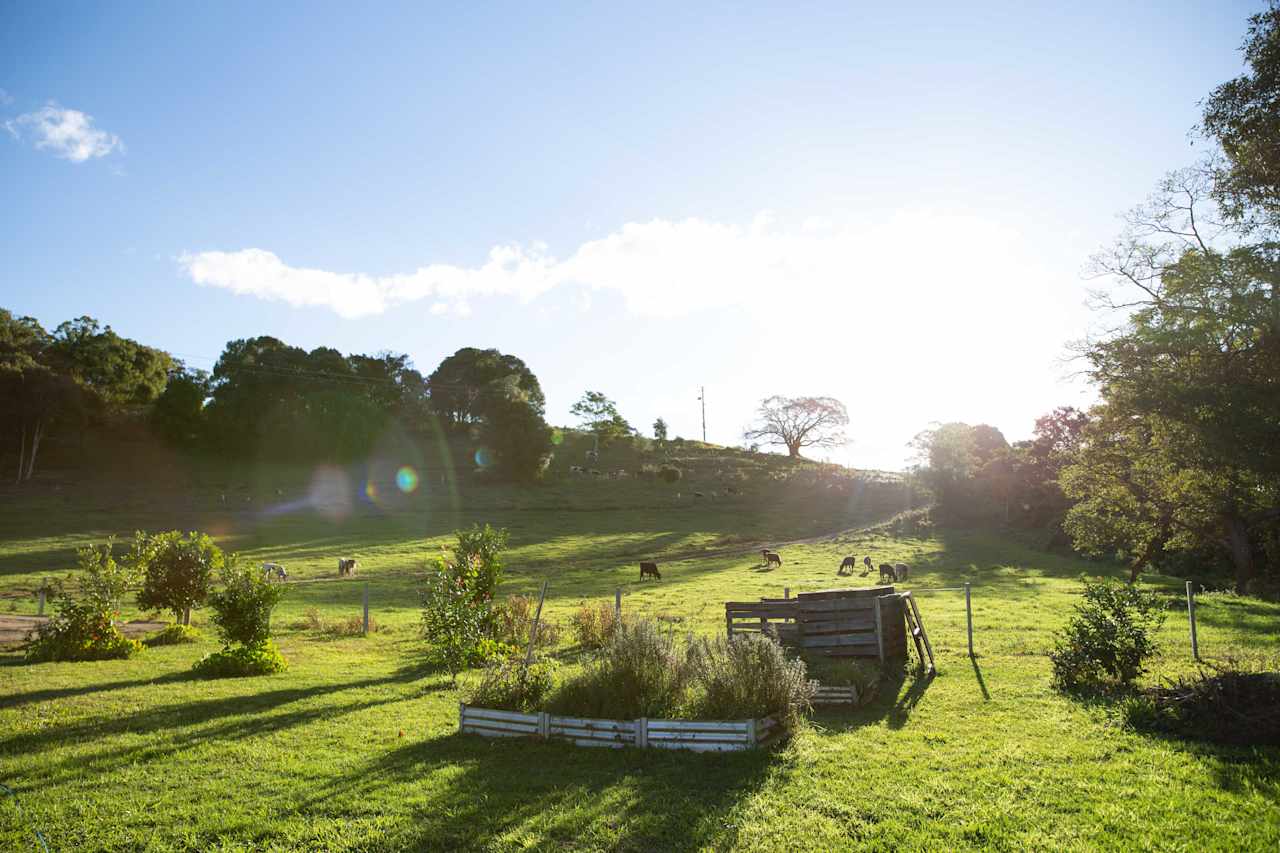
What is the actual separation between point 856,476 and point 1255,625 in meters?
66.1

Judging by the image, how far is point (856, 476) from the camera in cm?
8344

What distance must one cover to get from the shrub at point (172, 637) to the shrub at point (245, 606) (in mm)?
4051

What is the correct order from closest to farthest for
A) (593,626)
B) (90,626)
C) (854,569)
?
(90,626) < (593,626) < (854,569)

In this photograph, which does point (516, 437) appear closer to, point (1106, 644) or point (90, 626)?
point (90, 626)

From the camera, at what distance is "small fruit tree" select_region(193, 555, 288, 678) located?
48.0 ft

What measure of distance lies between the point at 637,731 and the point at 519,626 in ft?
29.1

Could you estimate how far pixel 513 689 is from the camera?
33.6ft

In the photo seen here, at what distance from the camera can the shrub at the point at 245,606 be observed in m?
15.3

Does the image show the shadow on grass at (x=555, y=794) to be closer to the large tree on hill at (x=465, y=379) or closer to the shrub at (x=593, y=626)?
the shrub at (x=593, y=626)

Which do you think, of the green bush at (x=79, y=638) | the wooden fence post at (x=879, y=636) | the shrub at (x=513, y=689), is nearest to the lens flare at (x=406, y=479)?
the green bush at (x=79, y=638)

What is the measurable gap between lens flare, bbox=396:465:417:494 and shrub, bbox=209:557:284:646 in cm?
5199

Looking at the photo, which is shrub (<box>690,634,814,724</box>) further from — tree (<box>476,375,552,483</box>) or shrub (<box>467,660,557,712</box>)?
tree (<box>476,375,552,483</box>)

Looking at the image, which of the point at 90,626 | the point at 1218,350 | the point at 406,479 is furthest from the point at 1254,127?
the point at 406,479

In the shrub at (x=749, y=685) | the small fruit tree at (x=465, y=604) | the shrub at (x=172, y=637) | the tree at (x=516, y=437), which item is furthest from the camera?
the tree at (x=516, y=437)
